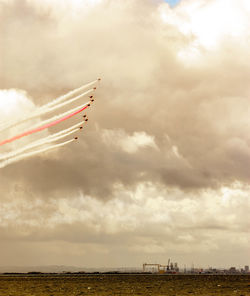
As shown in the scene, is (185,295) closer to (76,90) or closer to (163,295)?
(163,295)

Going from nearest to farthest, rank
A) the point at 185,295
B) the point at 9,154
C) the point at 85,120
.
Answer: the point at 9,154 < the point at 85,120 < the point at 185,295

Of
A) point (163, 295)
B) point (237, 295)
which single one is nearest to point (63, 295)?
point (163, 295)

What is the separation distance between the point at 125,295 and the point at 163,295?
983 cm

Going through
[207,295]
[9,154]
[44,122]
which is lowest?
[207,295]

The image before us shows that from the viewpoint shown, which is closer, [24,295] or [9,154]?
[9,154]

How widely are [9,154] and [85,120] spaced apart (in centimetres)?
1919

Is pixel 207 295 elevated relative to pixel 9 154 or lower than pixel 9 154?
lower

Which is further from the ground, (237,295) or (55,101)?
(55,101)

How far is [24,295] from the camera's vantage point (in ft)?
347

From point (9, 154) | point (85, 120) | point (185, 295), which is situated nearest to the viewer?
point (9, 154)

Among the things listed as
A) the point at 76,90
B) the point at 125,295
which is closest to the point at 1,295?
the point at 125,295

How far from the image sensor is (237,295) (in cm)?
10231

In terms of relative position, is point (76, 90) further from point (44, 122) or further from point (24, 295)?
point (24, 295)

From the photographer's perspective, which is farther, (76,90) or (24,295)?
(24,295)
